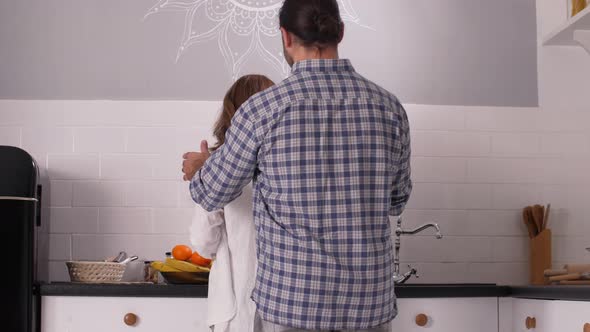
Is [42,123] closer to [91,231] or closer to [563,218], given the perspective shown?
[91,231]

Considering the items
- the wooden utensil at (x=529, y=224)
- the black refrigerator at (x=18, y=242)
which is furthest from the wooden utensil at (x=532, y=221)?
the black refrigerator at (x=18, y=242)

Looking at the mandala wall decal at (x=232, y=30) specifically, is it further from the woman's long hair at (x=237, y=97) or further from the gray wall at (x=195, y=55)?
the woman's long hair at (x=237, y=97)

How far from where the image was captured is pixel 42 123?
3.68 m

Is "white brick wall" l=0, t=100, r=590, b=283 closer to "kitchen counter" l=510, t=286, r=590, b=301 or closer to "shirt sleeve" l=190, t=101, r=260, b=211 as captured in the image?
"kitchen counter" l=510, t=286, r=590, b=301

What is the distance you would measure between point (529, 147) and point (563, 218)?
33 cm

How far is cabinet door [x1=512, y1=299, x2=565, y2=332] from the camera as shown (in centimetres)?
287

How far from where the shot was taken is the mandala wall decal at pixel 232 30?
12.3 ft

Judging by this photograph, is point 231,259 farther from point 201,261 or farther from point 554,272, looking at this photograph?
point 554,272

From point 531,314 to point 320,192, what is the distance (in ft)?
4.08

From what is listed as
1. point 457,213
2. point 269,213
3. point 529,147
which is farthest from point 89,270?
point 529,147

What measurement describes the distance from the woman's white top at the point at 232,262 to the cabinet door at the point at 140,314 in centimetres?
46

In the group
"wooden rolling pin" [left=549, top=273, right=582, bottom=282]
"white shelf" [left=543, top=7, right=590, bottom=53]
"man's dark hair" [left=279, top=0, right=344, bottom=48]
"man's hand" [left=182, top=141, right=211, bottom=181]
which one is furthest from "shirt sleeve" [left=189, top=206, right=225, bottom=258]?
"white shelf" [left=543, top=7, right=590, bottom=53]

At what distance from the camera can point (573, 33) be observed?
363 cm

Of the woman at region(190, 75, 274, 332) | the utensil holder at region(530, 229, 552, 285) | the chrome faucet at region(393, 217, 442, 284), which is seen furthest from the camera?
the utensil holder at region(530, 229, 552, 285)
